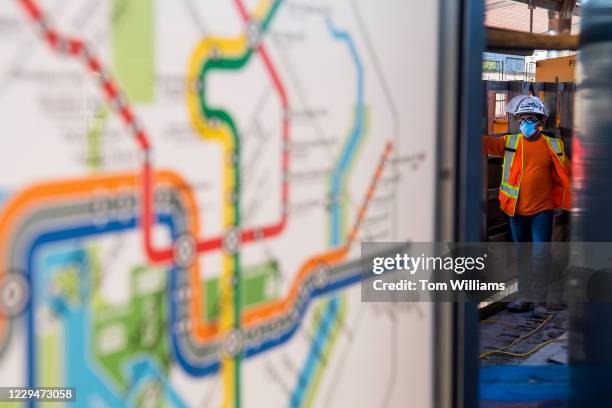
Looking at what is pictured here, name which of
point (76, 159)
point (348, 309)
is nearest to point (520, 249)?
point (348, 309)

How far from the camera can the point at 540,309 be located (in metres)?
4.88

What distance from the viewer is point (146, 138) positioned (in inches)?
38.9

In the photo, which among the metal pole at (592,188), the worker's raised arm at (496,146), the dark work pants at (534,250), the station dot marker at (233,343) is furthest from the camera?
the worker's raised arm at (496,146)

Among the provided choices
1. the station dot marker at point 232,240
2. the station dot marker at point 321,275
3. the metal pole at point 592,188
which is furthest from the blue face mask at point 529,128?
the station dot marker at point 232,240

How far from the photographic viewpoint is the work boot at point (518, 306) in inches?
191

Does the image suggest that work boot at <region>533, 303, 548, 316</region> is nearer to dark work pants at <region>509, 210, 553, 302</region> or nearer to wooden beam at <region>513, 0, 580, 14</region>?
dark work pants at <region>509, 210, 553, 302</region>

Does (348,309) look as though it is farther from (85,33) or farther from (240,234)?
(85,33)

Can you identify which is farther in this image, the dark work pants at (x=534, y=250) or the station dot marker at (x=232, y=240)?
the dark work pants at (x=534, y=250)

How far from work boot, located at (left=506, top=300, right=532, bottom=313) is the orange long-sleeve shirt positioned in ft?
2.01

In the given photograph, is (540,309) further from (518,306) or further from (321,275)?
(321,275)

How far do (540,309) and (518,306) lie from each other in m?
0.15

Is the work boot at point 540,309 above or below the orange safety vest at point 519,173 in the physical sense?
below

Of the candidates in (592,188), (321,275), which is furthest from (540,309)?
(321,275)

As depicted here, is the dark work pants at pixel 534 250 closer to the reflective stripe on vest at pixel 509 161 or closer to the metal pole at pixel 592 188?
the reflective stripe on vest at pixel 509 161
